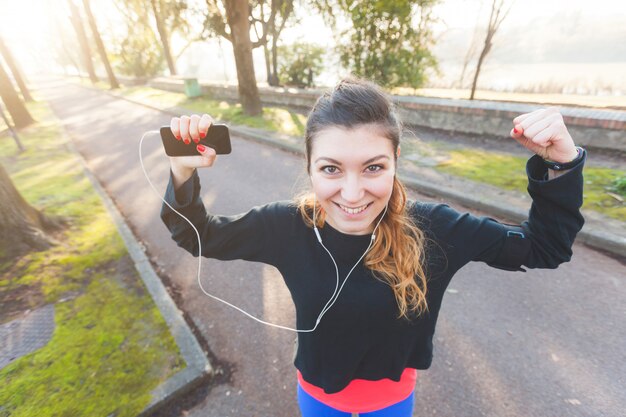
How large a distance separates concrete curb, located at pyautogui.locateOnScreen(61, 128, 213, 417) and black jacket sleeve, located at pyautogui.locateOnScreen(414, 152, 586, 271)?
2.46m

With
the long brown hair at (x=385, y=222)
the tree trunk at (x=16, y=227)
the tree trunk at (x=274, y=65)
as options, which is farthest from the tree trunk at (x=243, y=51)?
the long brown hair at (x=385, y=222)

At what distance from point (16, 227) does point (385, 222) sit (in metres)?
5.13

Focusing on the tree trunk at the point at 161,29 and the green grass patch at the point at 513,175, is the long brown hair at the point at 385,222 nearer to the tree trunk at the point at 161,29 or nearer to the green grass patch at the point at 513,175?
the green grass patch at the point at 513,175

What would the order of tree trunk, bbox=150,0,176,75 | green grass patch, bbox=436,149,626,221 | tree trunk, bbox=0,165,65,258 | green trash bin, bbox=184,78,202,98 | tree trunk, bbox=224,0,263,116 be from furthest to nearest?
1. tree trunk, bbox=150,0,176,75
2. green trash bin, bbox=184,78,202,98
3. tree trunk, bbox=224,0,263,116
4. green grass patch, bbox=436,149,626,221
5. tree trunk, bbox=0,165,65,258

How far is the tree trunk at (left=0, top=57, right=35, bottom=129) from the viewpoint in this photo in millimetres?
12797

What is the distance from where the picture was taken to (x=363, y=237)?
4.96 feet

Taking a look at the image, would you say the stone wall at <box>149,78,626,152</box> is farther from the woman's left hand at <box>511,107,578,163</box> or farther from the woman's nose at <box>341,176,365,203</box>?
the woman's nose at <box>341,176,365,203</box>

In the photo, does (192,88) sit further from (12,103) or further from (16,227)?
(16,227)

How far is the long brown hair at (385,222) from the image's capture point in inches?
55.3

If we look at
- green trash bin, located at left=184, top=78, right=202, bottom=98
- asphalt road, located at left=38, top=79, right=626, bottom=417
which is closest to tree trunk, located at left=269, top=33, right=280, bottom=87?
green trash bin, located at left=184, top=78, right=202, bottom=98

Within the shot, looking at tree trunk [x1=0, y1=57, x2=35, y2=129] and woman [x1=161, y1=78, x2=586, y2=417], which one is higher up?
woman [x1=161, y1=78, x2=586, y2=417]

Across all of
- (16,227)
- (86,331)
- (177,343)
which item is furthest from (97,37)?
(177,343)

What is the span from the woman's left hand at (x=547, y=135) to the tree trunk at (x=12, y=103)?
713 inches

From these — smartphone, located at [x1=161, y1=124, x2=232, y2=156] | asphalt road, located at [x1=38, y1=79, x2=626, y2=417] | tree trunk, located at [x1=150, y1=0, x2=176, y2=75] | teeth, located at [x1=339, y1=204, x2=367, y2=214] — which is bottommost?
asphalt road, located at [x1=38, y1=79, x2=626, y2=417]
